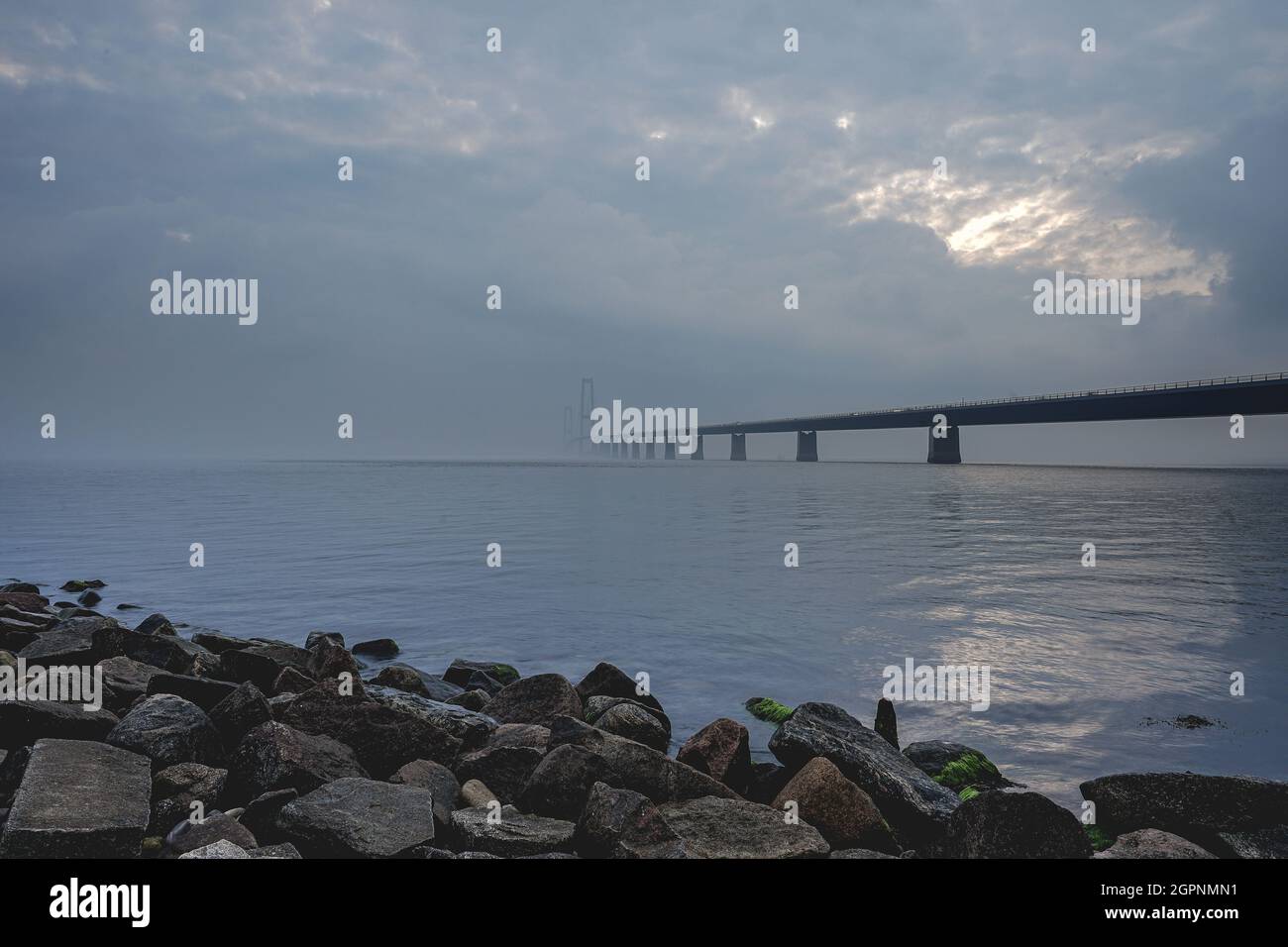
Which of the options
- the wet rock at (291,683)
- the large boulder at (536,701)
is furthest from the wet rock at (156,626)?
the large boulder at (536,701)

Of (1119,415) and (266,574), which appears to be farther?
(1119,415)

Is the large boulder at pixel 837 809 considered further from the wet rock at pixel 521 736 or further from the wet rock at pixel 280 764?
the wet rock at pixel 280 764

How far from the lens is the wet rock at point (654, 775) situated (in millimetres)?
7141

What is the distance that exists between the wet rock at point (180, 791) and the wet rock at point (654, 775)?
3.30m

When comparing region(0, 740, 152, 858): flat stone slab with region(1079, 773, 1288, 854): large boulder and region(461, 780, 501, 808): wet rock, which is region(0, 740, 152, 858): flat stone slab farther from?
region(1079, 773, 1288, 854): large boulder

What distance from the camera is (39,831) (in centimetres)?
554

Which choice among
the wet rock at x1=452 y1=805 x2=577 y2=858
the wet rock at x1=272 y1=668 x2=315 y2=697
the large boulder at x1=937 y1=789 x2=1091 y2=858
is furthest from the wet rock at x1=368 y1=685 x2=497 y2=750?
the large boulder at x1=937 y1=789 x2=1091 y2=858

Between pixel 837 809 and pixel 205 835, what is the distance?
5131mm

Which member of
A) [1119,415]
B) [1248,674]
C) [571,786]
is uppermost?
[1119,415]

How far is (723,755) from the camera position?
7988 millimetres

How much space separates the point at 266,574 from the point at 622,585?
12610mm

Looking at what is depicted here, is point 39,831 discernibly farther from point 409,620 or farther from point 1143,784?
→ point 409,620

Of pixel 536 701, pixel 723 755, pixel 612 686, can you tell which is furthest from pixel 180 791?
pixel 612 686

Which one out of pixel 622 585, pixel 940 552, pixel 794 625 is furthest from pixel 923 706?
pixel 940 552
